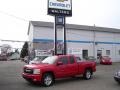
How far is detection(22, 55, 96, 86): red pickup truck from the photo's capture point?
46.1 feet

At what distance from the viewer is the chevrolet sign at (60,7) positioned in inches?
1114

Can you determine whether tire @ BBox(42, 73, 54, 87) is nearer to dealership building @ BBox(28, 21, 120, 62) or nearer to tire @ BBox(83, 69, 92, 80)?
tire @ BBox(83, 69, 92, 80)

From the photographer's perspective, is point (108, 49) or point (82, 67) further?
point (108, 49)

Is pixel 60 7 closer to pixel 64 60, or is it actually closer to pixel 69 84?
pixel 64 60

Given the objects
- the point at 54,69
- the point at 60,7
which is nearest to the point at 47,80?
the point at 54,69

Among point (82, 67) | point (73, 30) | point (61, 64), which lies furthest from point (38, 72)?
point (73, 30)

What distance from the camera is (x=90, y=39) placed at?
1880 inches

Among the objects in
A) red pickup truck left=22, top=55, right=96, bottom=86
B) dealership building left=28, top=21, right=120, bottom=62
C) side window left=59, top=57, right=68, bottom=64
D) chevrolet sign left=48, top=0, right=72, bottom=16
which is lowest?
red pickup truck left=22, top=55, right=96, bottom=86

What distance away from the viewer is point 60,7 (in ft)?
94.0

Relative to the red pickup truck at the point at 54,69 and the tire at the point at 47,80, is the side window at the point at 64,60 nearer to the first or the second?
the red pickup truck at the point at 54,69

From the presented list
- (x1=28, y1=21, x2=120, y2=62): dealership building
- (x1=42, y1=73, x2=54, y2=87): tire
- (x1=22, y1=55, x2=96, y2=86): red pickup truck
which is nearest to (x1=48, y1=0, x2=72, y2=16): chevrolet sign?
(x1=28, y1=21, x2=120, y2=62): dealership building

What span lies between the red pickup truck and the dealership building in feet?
71.8

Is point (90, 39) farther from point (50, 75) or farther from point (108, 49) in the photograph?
point (50, 75)

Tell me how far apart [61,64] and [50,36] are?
94.6ft
